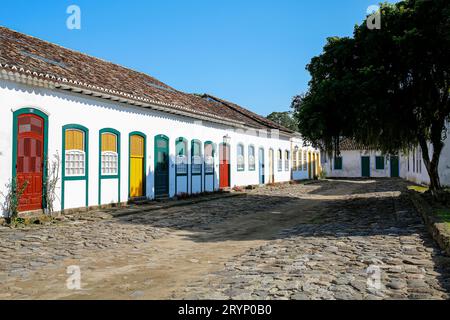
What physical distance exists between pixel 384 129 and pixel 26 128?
10.9 meters

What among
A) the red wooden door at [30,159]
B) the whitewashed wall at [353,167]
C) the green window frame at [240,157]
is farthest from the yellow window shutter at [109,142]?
the whitewashed wall at [353,167]

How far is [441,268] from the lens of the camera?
5410 millimetres

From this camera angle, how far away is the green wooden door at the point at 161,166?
16438 millimetres

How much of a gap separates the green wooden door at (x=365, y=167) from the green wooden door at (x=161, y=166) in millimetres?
30410

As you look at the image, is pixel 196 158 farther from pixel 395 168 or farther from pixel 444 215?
pixel 395 168

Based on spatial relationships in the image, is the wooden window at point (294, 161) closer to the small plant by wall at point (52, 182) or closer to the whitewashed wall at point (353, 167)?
the whitewashed wall at point (353, 167)

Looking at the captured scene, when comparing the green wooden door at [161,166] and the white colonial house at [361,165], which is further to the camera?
the white colonial house at [361,165]

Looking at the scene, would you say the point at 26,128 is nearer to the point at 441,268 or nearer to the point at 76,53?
the point at 76,53

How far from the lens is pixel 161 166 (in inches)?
660

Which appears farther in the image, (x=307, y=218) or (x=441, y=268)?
(x=307, y=218)

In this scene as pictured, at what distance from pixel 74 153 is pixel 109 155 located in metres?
1.52

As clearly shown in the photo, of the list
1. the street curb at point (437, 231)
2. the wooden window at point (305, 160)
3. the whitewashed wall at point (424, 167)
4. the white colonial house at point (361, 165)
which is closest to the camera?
the street curb at point (437, 231)

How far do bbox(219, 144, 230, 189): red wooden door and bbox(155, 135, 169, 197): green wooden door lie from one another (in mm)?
5060
